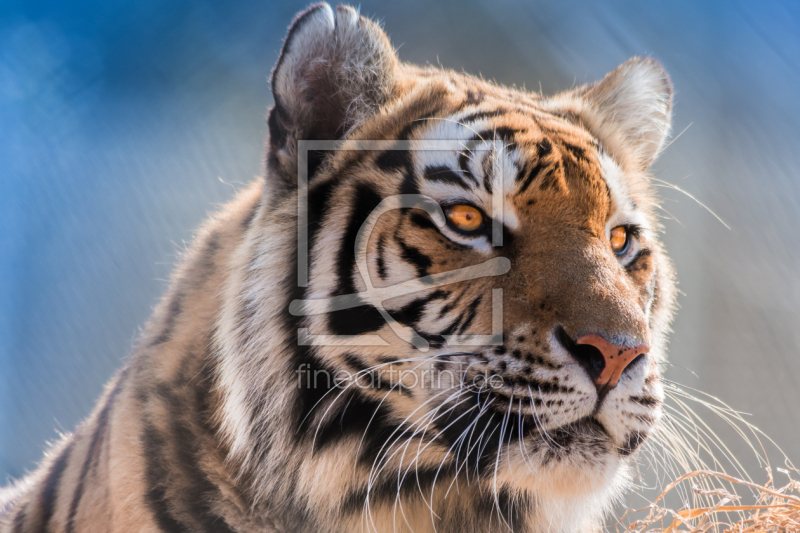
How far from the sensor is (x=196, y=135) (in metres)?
1.34

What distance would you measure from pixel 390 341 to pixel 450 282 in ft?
0.33

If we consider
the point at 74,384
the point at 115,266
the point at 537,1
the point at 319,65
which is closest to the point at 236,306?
the point at 319,65

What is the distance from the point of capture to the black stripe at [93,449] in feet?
2.50

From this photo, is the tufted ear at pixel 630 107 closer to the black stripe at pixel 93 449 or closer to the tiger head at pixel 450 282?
the tiger head at pixel 450 282

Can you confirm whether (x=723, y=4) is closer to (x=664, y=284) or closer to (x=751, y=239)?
(x=751, y=239)

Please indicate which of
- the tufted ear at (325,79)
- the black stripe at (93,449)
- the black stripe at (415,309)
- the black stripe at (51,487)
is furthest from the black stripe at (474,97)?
the black stripe at (51,487)

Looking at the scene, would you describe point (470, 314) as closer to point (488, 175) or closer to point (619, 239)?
point (488, 175)

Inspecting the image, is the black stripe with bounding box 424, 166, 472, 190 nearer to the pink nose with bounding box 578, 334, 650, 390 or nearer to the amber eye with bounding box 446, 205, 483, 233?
the amber eye with bounding box 446, 205, 483, 233

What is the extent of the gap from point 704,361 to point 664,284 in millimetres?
765

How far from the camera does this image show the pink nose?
567 mm

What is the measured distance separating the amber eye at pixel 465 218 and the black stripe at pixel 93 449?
57cm

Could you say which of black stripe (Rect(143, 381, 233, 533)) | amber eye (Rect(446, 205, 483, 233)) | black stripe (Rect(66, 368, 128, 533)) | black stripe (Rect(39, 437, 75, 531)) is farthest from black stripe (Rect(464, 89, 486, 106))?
black stripe (Rect(39, 437, 75, 531))

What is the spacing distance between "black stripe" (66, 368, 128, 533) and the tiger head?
1.10ft

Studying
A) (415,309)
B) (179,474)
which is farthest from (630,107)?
(179,474)
